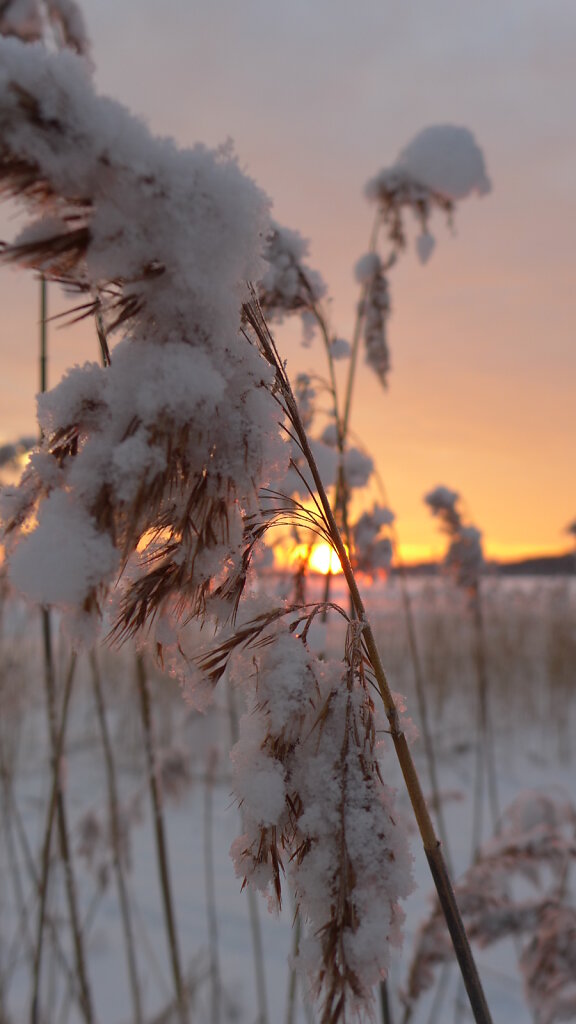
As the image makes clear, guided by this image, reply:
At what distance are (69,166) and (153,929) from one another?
413cm

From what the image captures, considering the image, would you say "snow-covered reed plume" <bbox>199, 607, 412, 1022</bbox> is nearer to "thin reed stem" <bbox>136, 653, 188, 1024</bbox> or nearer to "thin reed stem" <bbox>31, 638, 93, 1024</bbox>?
"thin reed stem" <bbox>31, 638, 93, 1024</bbox>

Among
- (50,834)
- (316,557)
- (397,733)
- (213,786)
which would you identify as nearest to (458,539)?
(316,557)

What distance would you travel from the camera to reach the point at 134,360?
652 mm

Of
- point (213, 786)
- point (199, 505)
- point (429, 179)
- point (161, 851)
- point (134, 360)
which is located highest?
point (429, 179)

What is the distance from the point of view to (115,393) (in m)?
0.66

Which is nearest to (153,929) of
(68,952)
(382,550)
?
(68,952)

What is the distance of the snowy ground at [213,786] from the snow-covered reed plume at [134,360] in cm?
39

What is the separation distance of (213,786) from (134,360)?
6.47m

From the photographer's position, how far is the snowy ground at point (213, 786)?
3191mm

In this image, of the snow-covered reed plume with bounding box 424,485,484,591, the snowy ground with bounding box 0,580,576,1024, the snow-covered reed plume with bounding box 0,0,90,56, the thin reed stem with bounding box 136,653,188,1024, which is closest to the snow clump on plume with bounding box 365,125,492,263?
the snow-covered reed plume with bounding box 0,0,90,56

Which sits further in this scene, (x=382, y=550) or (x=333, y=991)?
(x=382, y=550)

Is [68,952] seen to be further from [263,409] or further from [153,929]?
[263,409]

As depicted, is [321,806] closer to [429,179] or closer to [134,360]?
[134,360]

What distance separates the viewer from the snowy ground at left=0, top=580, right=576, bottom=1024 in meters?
3.19
